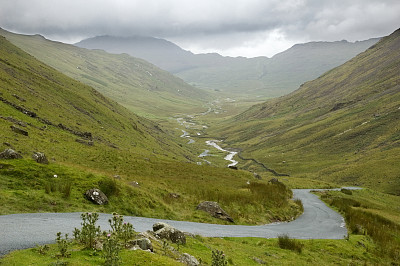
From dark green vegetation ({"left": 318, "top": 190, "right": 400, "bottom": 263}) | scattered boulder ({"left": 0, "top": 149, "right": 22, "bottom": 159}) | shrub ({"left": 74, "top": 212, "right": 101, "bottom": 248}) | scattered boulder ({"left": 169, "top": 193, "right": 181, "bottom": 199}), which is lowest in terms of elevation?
dark green vegetation ({"left": 318, "top": 190, "right": 400, "bottom": 263})

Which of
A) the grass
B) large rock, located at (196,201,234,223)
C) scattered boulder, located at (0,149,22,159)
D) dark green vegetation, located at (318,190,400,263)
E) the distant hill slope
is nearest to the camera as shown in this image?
the grass

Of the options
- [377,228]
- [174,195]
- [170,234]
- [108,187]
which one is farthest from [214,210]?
[377,228]

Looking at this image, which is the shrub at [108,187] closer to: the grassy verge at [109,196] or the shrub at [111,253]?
the grassy verge at [109,196]

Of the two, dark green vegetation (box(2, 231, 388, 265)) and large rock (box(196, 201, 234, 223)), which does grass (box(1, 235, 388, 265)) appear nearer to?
dark green vegetation (box(2, 231, 388, 265))

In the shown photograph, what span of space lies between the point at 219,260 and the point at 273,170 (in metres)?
127

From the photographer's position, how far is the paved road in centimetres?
1429

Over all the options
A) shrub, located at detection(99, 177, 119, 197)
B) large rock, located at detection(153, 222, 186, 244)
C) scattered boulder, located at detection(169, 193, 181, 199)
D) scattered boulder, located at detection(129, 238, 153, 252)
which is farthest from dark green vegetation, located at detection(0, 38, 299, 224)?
scattered boulder, located at detection(129, 238, 153, 252)

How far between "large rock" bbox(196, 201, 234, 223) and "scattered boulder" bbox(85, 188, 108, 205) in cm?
1144

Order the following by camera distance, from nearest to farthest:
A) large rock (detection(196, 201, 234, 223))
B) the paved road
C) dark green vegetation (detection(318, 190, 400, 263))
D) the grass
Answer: the grass → the paved road → dark green vegetation (detection(318, 190, 400, 263)) → large rock (detection(196, 201, 234, 223))

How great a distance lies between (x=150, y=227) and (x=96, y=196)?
6786mm

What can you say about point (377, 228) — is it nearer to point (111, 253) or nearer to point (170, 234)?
point (170, 234)

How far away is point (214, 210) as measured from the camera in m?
31.9

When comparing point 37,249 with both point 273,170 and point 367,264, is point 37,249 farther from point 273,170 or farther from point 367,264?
point 273,170

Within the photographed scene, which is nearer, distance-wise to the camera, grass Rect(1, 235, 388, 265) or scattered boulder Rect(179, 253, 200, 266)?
grass Rect(1, 235, 388, 265)
